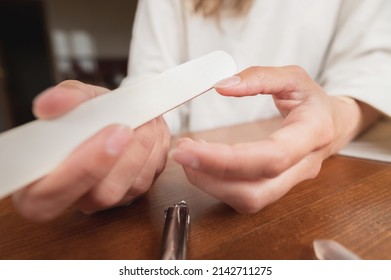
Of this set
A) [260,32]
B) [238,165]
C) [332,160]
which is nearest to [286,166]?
[238,165]

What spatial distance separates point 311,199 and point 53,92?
0.17 meters

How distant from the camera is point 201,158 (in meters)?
0.15

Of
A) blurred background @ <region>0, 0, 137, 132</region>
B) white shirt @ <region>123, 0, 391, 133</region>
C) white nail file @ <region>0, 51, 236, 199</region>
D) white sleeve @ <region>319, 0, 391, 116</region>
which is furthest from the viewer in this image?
blurred background @ <region>0, 0, 137, 132</region>

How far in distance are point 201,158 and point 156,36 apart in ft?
1.36

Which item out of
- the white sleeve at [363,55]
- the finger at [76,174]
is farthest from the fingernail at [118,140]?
the white sleeve at [363,55]

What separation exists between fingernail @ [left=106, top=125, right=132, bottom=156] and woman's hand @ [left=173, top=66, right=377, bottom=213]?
0.08 feet

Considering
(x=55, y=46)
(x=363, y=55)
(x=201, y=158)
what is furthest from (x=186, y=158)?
(x=55, y=46)

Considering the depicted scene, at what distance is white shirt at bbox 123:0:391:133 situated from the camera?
46cm

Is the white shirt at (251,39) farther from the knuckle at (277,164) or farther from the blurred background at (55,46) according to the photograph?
the blurred background at (55,46)

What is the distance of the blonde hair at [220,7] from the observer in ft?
1.60

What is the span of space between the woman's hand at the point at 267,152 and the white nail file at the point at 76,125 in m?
0.03

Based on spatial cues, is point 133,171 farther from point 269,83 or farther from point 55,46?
point 55,46

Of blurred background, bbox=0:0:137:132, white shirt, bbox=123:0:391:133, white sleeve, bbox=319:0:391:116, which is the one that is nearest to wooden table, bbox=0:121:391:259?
white sleeve, bbox=319:0:391:116

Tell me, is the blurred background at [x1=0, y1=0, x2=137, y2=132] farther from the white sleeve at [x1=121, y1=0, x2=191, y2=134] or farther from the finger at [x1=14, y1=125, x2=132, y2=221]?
the finger at [x1=14, y1=125, x2=132, y2=221]
